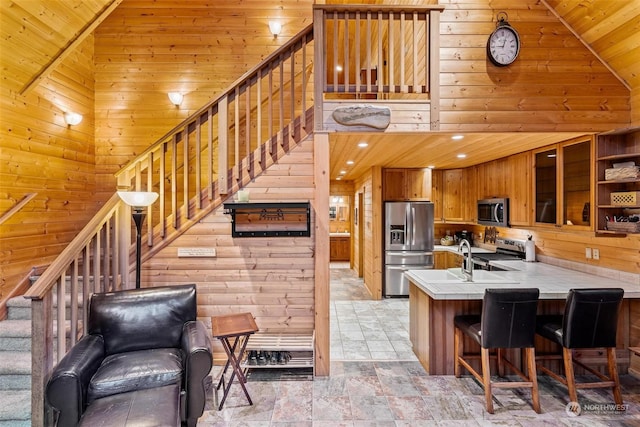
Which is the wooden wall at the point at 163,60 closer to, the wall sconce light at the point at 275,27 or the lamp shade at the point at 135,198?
the wall sconce light at the point at 275,27

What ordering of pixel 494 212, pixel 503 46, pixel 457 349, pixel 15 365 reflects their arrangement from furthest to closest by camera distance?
pixel 494 212 → pixel 503 46 → pixel 457 349 → pixel 15 365

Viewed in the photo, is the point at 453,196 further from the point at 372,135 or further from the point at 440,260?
the point at 372,135

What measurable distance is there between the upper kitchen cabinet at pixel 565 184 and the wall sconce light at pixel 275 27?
3978 millimetres

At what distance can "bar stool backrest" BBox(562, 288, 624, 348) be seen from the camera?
256 centimetres

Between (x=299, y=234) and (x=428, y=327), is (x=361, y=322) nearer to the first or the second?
(x=428, y=327)

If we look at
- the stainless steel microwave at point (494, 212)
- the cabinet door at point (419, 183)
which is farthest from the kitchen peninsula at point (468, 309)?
the cabinet door at point (419, 183)

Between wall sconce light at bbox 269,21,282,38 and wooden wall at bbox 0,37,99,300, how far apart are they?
2.61 meters

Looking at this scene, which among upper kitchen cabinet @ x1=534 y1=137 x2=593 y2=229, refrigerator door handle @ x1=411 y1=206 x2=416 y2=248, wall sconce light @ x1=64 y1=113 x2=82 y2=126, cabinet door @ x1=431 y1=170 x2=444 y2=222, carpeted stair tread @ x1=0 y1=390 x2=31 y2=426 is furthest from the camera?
cabinet door @ x1=431 y1=170 x2=444 y2=222

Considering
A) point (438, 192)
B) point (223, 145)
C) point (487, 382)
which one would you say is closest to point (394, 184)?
point (438, 192)

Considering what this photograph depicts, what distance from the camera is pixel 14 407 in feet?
8.13

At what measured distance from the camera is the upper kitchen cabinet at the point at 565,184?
11.4ft

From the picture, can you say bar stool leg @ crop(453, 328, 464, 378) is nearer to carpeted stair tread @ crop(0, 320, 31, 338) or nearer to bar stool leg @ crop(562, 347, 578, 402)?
bar stool leg @ crop(562, 347, 578, 402)

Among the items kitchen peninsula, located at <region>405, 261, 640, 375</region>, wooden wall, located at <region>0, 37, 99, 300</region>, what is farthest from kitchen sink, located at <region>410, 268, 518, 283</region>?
wooden wall, located at <region>0, 37, 99, 300</region>

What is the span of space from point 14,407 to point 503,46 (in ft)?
17.5
